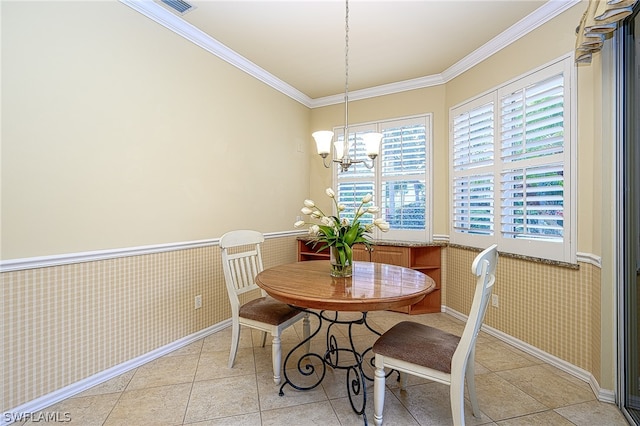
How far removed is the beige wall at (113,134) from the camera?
68.7 inches

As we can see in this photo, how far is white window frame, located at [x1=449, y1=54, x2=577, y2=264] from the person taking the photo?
7.34 ft

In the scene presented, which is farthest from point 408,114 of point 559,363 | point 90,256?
point 90,256

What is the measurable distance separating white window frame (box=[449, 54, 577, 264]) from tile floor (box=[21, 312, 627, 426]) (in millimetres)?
912

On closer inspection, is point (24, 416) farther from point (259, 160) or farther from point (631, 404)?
point (631, 404)

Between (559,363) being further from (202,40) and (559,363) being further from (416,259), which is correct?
(202,40)

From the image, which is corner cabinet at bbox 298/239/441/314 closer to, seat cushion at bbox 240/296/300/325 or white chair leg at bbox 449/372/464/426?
seat cushion at bbox 240/296/300/325

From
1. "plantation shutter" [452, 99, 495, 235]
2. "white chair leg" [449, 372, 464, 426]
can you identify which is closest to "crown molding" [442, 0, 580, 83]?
"plantation shutter" [452, 99, 495, 235]

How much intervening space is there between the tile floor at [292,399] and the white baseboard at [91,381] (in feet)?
0.13

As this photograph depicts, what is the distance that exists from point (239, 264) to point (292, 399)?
3.51ft

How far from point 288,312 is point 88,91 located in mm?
2045

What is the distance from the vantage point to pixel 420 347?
162cm

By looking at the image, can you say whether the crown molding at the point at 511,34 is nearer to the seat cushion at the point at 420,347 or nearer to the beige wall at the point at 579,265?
the beige wall at the point at 579,265

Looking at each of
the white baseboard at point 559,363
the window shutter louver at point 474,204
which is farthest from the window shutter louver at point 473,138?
the white baseboard at point 559,363

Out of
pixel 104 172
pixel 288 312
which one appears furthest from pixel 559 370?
pixel 104 172
